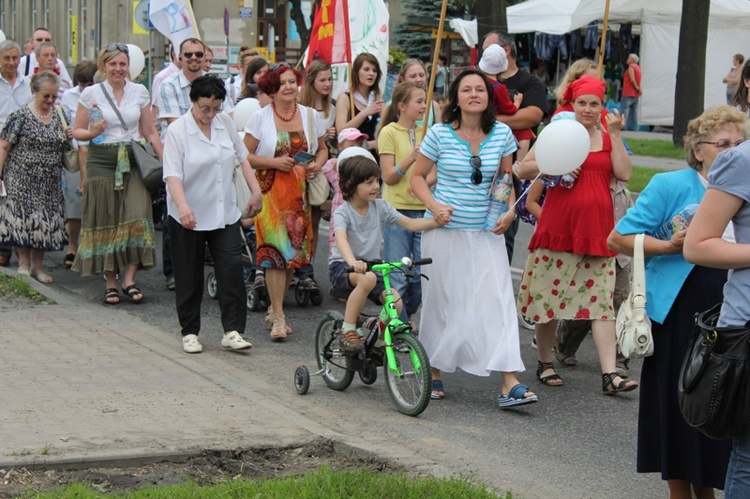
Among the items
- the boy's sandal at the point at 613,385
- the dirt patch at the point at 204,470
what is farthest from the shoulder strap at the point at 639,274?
the boy's sandal at the point at 613,385

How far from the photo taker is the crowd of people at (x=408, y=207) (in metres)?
5.23

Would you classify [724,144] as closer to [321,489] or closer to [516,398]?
[321,489]

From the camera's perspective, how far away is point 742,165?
12.9ft

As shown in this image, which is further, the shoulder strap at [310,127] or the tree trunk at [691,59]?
the tree trunk at [691,59]

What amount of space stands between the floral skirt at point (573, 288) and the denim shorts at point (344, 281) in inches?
41.6

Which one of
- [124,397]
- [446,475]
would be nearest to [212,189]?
[124,397]

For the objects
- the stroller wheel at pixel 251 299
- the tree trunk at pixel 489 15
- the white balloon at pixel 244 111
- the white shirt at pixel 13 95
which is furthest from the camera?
the tree trunk at pixel 489 15

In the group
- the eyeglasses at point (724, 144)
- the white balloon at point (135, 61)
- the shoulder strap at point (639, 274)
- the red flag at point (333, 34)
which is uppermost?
the red flag at point (333, 34)

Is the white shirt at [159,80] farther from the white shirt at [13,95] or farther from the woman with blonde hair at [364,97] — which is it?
the white shirt at [13,95]

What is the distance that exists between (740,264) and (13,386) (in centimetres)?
441

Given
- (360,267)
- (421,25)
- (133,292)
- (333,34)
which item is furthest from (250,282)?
(421,25)

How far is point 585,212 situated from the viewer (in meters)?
7.55

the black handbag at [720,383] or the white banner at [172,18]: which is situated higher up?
the white banner at [172,18]

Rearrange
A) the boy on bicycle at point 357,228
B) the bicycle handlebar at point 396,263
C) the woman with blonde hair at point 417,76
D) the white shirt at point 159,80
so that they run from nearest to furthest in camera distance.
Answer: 1. the bicycle handlebar at point 396,263
2. the boy on bicycle at point 357,228
3. the woman with blonde hair at point 417,76
4. the white shirt at point 159,80
